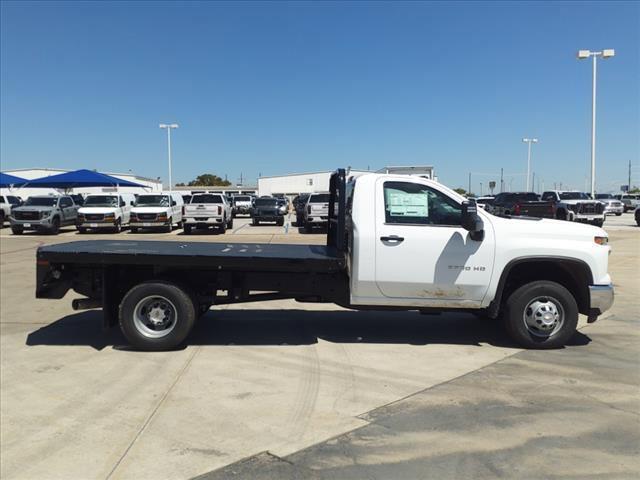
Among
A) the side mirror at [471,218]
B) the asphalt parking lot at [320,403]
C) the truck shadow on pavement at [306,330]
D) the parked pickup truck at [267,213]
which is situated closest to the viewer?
the asphalt parking lot at [320,403]

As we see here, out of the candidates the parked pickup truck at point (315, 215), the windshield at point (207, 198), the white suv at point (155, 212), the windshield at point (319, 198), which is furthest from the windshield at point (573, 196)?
the white suv at point (155, 212)

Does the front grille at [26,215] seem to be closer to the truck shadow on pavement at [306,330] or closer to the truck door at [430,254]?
the truck shadow on pavement at [306,330]

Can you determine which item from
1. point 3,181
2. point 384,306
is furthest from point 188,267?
point 3,181

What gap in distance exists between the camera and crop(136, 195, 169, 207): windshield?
2622 centimetres

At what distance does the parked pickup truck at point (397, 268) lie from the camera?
6051 millimetres

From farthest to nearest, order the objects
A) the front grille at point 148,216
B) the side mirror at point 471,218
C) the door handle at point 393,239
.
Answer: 1. the front grille at point 148,216
2. the door handle at point 393,239
3. the side mirror at point 471,218

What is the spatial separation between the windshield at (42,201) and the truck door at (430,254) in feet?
78.8

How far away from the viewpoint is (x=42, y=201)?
1033 inches

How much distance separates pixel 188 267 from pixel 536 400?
386 centimetres

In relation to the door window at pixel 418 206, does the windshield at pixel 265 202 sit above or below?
above

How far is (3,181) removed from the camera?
124 ft

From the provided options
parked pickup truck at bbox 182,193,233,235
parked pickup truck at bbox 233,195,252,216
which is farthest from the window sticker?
parked pickup truck at bbox 233,195,252,216

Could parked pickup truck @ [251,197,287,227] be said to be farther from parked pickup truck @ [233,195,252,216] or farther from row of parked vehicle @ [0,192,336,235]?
parked pickup truck @ [233,195,252,216]

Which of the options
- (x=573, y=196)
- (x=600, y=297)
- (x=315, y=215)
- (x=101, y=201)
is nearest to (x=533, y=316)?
(x=600, y=297)
